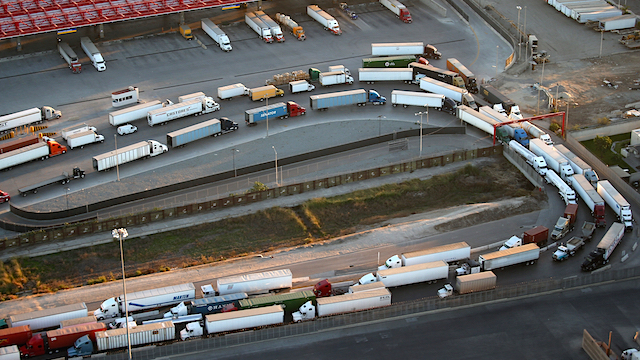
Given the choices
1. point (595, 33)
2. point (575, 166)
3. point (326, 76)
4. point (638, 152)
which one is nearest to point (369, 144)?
point (326, 76)

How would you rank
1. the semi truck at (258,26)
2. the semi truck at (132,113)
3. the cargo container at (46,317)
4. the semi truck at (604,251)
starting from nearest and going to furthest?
the cargo container at (46,317), the semi truck at (604,251), the semi truck at (132,113), the semi truck at (258,26)

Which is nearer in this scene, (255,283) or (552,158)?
(255,283)

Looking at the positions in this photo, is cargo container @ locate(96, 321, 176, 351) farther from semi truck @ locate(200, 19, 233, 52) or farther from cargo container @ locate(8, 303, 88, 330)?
semi truck @ locate(200, 19, 233, 52)


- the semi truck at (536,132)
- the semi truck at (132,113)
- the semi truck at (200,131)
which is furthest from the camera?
the semi truck at (132,113)

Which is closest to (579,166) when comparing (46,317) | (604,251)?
(604,251)

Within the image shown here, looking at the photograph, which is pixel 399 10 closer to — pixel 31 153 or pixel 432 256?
pixel 31 153

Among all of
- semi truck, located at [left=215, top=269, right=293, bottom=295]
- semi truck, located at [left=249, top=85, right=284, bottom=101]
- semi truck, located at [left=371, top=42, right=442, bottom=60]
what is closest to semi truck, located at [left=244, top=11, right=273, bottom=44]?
semi truck, located at [left=371, top=42, right=442, bottom=60]

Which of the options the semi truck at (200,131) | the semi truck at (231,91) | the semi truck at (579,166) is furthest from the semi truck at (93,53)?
the semi truck at (579,166)

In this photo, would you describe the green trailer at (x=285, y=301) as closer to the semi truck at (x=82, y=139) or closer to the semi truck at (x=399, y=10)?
the semi truck at (x=82, y=139)
